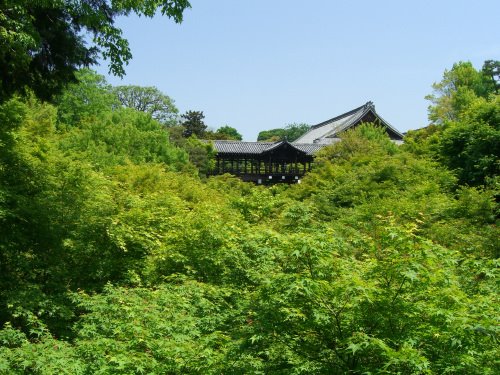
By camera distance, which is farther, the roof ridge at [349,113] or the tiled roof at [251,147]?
the roof ridge at [349,113]

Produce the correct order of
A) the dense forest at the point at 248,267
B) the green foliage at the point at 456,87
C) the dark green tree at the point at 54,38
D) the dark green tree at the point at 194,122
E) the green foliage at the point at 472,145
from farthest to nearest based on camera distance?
1. the dark green tree at the point at 194,122
2. the green foliage at the point at 456,87
3. the green foliage at the point at 472,145
4. the dark green tree at the point at 54,38
5. the dense forest at the point at 248,267

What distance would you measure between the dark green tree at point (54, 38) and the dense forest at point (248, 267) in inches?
10.2

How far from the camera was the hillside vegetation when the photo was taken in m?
4.22

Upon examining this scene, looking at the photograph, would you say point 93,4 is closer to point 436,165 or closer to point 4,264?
point 4,264

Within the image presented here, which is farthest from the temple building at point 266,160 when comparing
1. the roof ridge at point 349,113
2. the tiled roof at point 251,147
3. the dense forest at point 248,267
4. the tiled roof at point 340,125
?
the dense forest at point 248,267

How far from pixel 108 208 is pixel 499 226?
7.37 meters

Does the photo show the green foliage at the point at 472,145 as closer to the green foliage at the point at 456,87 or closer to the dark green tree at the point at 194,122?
the green foliage at the point at 456,87

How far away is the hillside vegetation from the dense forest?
0.08ft

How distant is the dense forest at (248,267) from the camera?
13.9 ft

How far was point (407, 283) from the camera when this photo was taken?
14.1 feet

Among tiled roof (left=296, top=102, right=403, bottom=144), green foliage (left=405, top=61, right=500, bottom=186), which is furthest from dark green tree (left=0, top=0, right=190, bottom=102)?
tiled roof (left=296, top=102, right=403, bottom=144)

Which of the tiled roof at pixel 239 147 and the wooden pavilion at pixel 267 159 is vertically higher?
the tiled roof at pixel 239 147

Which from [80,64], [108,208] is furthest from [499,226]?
[80,64]

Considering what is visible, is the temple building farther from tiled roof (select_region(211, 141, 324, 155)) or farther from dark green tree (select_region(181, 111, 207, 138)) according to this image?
dark green tree (select_region(181, 111, 207, 138))
